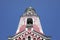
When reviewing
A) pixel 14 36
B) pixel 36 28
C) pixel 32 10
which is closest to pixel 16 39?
pixel 14 36

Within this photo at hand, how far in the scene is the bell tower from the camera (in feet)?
164

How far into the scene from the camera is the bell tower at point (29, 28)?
1970 inches

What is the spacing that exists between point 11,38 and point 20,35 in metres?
1.39

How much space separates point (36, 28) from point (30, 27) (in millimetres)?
1083

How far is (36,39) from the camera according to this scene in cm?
4984

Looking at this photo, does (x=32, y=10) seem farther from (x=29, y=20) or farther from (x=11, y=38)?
(x=11, y=38)

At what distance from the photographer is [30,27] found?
51406mm

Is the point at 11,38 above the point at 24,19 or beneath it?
beneath

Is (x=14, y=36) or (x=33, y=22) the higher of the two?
(x=33, y=22)

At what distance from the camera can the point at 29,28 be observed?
167 ft

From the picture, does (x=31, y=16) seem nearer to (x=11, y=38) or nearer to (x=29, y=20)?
(x=29, y=20)

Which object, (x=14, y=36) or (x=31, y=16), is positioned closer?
(x=14, y=36)

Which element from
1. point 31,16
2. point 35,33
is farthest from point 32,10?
A: point 35,33

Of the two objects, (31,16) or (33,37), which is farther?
(31,16)
